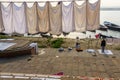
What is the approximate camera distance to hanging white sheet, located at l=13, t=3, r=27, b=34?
15.5 m

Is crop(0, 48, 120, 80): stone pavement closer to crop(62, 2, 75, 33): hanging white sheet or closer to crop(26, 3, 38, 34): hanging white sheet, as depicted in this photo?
crop(26, 3, 38, 34): hanging white sheet

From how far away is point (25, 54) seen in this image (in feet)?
44.5

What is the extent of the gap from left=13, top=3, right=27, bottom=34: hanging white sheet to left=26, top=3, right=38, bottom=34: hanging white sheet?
Answer: 0.29 metres

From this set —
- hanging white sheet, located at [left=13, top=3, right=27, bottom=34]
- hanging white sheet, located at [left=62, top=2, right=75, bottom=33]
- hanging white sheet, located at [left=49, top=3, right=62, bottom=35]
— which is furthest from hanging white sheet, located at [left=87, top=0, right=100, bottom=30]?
hanging white sheet, located at [left=13, top=3, right=27, bottom=34]

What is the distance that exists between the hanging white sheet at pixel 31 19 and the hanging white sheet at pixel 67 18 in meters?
2.02

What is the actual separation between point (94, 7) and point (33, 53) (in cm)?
508

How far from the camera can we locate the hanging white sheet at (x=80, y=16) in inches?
581

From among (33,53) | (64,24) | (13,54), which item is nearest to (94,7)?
(64,24)

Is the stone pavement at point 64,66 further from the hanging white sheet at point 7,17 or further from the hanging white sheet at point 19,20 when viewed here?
the hanging white sheet at point 7,17

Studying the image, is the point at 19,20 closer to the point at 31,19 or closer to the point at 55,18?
the point at 31,19

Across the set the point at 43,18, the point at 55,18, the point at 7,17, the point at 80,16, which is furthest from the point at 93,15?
the point at 7,17

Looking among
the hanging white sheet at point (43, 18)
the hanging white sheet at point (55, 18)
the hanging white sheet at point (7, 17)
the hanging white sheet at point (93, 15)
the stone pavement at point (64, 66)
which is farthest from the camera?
the hanging white sheet at point (7, 17)

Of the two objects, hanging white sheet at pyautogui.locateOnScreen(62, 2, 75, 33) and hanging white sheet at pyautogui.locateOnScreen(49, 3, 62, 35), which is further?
hanging white sheet at pyautogui.locateOnScreen(49, 3, 62, 35)

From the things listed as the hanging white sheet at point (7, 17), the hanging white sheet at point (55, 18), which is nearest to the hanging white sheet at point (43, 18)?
the hanging white sheet at point (55, 18)
